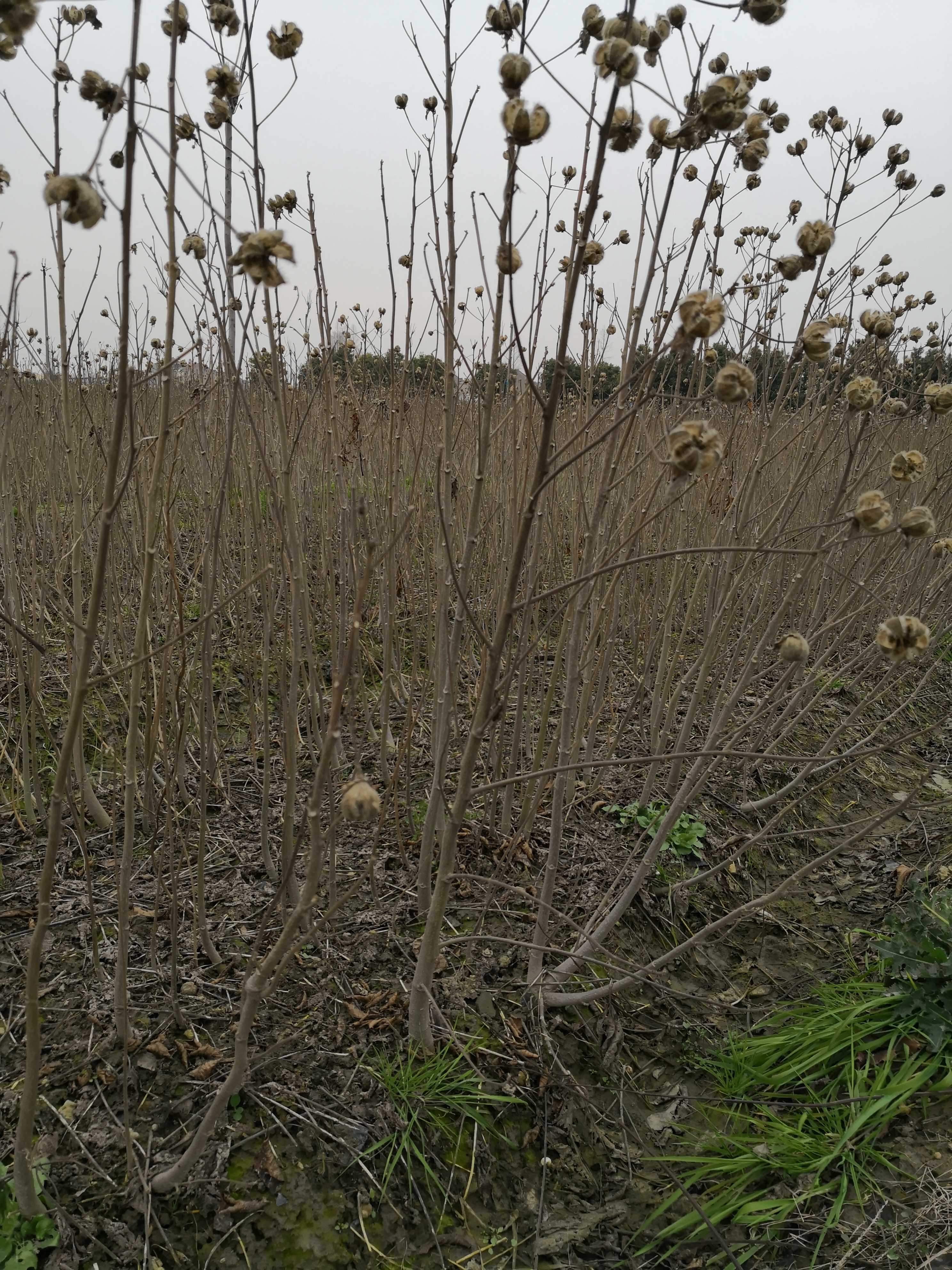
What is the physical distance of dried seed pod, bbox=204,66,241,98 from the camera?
4.25ft

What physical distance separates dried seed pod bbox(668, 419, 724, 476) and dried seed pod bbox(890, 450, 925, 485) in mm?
586

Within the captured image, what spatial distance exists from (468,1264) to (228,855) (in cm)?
117

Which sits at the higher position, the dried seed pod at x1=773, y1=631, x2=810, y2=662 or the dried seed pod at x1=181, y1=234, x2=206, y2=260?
the dried seed pod at x1=181, y1=234, x2=206, y2=260

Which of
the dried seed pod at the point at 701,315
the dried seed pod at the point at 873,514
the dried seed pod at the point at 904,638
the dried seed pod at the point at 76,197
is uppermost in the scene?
the dried seed pod at the point at 76,197

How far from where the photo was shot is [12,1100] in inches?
52.3

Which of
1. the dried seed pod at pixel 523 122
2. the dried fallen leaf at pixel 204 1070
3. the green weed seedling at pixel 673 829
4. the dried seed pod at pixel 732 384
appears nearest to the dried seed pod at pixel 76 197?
the dried seed pod at pixel 523 122

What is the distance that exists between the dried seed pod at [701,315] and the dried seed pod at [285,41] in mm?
888

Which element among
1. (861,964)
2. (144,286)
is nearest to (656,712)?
(861,964)

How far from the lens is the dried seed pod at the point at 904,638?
109 cm

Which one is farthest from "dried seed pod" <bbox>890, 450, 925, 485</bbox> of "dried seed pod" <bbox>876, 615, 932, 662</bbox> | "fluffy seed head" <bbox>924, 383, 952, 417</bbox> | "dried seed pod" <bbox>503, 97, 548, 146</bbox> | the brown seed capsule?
"dried seed pod" <bbox>503, 97, 548, 146</bbox>

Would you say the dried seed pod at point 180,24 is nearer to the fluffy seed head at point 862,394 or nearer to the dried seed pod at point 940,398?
the fluffy seed head at point 862,394

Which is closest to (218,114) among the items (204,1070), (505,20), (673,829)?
(505,20)

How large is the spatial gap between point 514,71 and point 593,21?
1.40 feet

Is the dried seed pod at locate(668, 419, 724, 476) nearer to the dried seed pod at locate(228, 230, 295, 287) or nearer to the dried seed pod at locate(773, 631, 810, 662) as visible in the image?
the dried seed pod at locate(773, 631, 810, 662)
